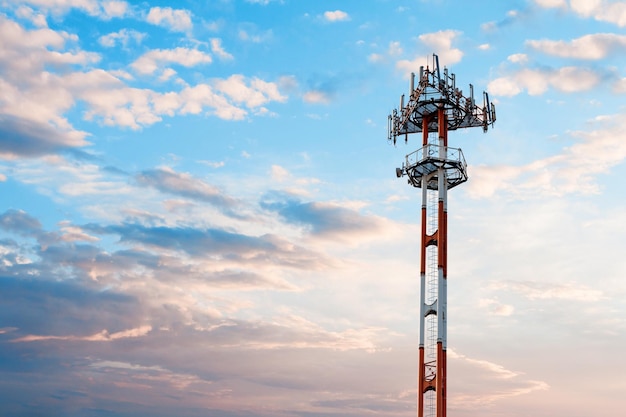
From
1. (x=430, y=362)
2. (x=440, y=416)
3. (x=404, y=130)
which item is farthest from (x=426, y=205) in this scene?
(x=440, y=416)

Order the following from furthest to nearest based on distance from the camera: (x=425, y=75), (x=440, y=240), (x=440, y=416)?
(x=425, y=75) → (x=440, y=240) → (x=440, y=416)

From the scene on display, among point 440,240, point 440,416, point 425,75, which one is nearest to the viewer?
point 440,416

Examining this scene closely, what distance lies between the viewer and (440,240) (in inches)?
3688

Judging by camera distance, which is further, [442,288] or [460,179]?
[460,179]

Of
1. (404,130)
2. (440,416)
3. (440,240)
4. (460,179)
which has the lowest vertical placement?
(440,416)

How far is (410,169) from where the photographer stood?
324ft

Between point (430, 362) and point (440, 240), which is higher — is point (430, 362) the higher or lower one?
the lower one

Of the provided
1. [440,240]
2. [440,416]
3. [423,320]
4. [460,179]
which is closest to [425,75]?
[460,179]

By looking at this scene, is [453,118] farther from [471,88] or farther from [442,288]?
[442,288]

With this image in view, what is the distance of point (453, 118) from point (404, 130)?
6995mm

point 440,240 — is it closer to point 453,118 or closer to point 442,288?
point 442,288

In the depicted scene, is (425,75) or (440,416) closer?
(440,416)

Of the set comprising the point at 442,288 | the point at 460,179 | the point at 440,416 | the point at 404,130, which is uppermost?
the point at 404,130

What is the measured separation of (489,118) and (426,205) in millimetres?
16661
